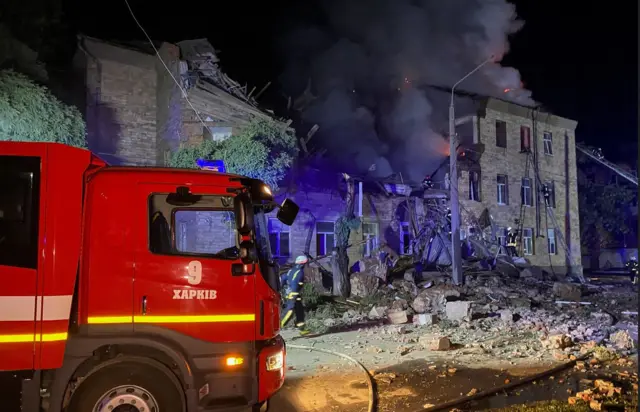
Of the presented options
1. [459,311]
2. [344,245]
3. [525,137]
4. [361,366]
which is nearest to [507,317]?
→ [459,311]

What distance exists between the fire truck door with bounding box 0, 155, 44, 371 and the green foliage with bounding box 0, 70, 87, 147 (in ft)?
29.3

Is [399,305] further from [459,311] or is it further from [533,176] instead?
[533,176]

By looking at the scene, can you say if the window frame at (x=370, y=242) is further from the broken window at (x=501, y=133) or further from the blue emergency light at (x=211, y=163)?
the broken window at (x=501, y=133)

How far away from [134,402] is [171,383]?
34 cm

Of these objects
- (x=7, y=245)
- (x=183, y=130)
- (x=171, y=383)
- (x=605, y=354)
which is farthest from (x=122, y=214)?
(x=183, y=130)

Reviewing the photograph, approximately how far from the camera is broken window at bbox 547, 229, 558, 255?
26.6 meters

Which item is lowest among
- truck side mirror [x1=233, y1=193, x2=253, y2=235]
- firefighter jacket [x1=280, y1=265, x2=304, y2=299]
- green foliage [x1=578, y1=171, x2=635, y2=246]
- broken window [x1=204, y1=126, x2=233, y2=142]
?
firefighter jacket [x1=280, y1=265, x2=304, y2=299]

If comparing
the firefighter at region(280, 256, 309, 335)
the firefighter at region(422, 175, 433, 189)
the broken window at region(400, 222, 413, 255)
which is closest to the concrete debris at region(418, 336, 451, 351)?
the firefighter at region(280, 256, 309, 335)

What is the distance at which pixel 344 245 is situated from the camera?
53.7 ft

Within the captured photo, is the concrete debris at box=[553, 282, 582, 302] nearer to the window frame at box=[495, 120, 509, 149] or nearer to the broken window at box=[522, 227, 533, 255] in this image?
the broken window at box=[522, 227, 533, 255]

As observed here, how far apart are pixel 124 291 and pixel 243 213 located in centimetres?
127

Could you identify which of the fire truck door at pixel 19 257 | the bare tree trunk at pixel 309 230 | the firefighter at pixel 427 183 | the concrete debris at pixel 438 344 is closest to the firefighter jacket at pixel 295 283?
the concrete debris at pixel 438 344

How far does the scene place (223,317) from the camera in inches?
173

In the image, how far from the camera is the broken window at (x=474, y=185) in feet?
77.0
